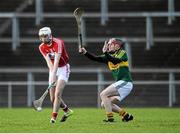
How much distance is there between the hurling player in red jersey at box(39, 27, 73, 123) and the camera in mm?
21922

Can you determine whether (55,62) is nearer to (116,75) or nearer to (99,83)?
(116,75)

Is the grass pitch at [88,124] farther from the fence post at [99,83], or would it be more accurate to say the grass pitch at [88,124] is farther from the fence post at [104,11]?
the fence post at [104,11]

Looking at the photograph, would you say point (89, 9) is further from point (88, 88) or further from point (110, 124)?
point (110, 124)

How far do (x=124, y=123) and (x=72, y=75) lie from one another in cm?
1407

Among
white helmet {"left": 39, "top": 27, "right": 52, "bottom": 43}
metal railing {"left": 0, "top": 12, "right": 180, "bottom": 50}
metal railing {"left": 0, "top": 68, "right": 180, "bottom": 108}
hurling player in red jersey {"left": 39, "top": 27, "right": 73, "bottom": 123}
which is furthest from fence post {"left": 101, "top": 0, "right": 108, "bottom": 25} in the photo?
white helmet {"left": 39, "top": 27, "right": 52, "bottom": 43}

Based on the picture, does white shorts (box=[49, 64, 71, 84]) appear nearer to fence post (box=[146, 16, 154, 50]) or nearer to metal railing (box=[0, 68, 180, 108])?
metal railing (box=[0, 68, 180, 108])

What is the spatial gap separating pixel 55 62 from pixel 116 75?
4.73ft

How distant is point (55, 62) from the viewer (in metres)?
22.0

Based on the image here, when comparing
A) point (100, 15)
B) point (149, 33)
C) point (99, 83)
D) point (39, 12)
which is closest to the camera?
point (99, 83)

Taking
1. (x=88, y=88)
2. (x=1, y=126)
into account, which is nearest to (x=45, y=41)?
(x=1, y=126)

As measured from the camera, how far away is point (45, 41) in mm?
22062

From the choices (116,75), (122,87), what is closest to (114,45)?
(116,75)

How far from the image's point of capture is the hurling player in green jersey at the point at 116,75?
72.2 feet

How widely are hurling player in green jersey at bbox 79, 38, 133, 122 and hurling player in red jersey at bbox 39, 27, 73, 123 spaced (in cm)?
67
